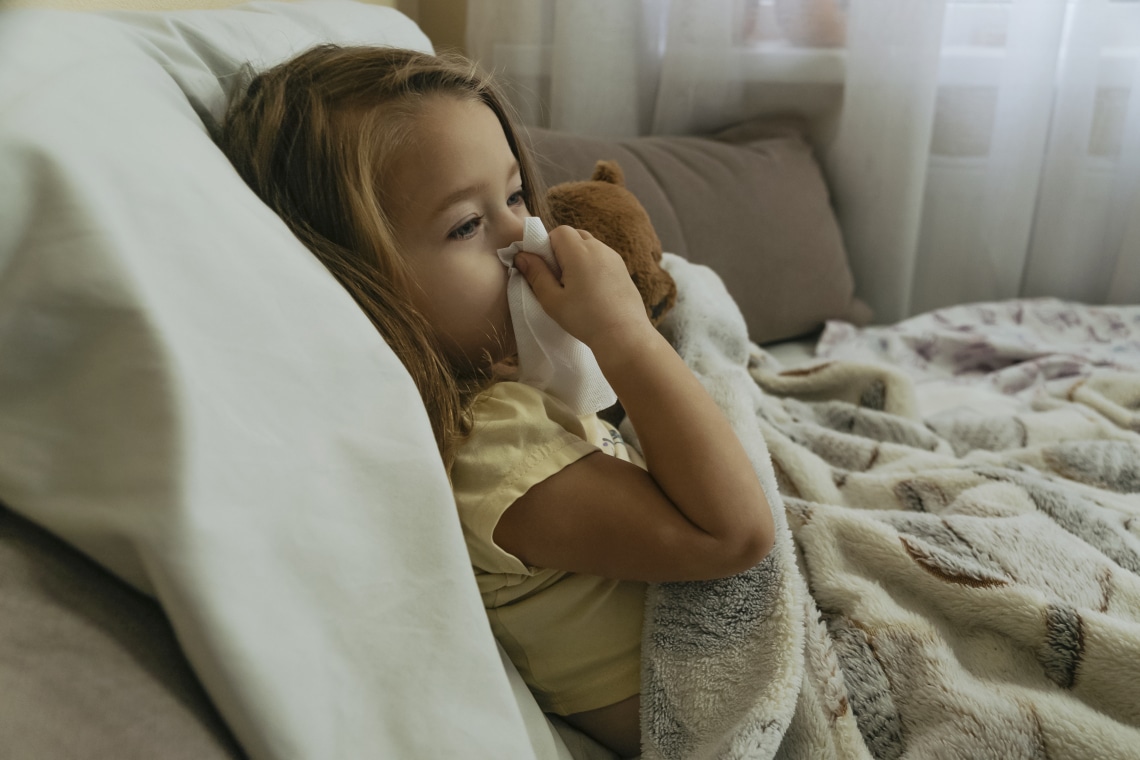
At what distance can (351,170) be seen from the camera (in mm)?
657

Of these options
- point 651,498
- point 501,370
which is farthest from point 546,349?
point 651,498

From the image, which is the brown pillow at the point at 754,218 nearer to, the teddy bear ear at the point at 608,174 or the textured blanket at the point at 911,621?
the teddy bear ear at the point at 608,174

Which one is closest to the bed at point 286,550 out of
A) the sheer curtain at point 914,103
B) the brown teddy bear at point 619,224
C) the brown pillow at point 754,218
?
the brown teddy bear at point 619,224

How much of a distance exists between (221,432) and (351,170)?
33 cm

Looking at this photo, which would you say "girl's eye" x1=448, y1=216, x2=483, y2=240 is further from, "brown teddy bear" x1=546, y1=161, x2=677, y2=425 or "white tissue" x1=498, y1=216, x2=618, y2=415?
"brown teddy bear" x1=546, y1=161, x2=677, y2=425

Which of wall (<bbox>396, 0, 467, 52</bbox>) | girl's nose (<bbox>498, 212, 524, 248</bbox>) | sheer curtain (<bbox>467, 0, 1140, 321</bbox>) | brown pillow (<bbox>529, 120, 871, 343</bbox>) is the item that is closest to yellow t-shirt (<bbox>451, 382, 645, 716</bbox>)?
girl's nose (<bbox>498, 212, 524, 248</bbox>)

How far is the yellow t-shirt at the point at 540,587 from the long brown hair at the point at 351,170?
32 millimetres

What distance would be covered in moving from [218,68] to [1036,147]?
1457 millimetres

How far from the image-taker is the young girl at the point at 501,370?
2.06ft

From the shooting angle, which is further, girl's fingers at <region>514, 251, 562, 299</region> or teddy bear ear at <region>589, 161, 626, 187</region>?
teddy bear ear at <region>589, 161, 626, 187</region>

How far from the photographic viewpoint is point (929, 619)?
689 mm

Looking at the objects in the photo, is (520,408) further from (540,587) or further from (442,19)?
(442,19)

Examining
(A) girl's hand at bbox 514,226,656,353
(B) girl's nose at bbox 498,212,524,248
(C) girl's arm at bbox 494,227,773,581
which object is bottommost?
(C) girl's arm at bbox 494,227,773,581

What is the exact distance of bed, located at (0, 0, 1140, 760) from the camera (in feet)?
1.22
